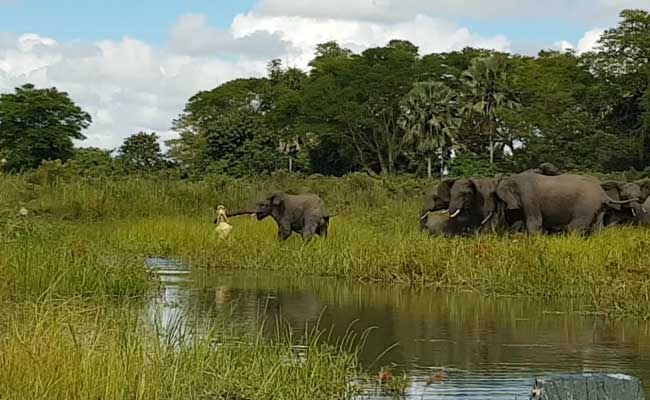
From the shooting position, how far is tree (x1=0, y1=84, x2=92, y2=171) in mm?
51781

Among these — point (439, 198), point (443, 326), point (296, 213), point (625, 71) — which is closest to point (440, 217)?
point (439, 198)

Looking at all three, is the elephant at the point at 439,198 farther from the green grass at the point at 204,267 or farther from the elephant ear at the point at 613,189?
the elephant ear at the point at 613,189

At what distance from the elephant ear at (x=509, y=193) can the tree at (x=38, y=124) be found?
113 feet

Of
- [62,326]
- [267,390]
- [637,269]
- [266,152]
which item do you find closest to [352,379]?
[267,390]

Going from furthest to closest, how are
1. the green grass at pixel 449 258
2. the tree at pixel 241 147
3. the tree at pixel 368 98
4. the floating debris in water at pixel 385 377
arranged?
the tree at pixel 368 98
the tree at pixel 241 147
the green grass at pixel 449 258
the floating debris in water at pixel 385 377

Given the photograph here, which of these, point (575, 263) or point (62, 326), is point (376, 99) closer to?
point (575, 263)

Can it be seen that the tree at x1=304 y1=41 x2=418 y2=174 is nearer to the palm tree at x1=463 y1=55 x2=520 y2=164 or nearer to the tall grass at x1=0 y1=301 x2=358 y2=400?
the palm tree at x1=463 y1=55 x2=520 y2=164

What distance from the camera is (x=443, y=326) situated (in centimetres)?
1202

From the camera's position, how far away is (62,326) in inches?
299

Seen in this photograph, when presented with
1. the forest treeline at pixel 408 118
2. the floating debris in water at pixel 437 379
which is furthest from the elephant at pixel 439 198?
the forest treeline at pixel 408 118

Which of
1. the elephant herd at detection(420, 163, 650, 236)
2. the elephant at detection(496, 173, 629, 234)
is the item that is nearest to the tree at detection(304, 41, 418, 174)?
the elephant herd at detection(420, 163, 650, 236)

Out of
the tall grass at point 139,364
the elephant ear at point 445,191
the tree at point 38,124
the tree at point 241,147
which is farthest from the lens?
the tree at point 241,147

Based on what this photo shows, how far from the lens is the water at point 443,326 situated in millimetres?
9188

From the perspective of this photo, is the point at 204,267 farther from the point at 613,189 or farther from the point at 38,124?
the point at 38,124
